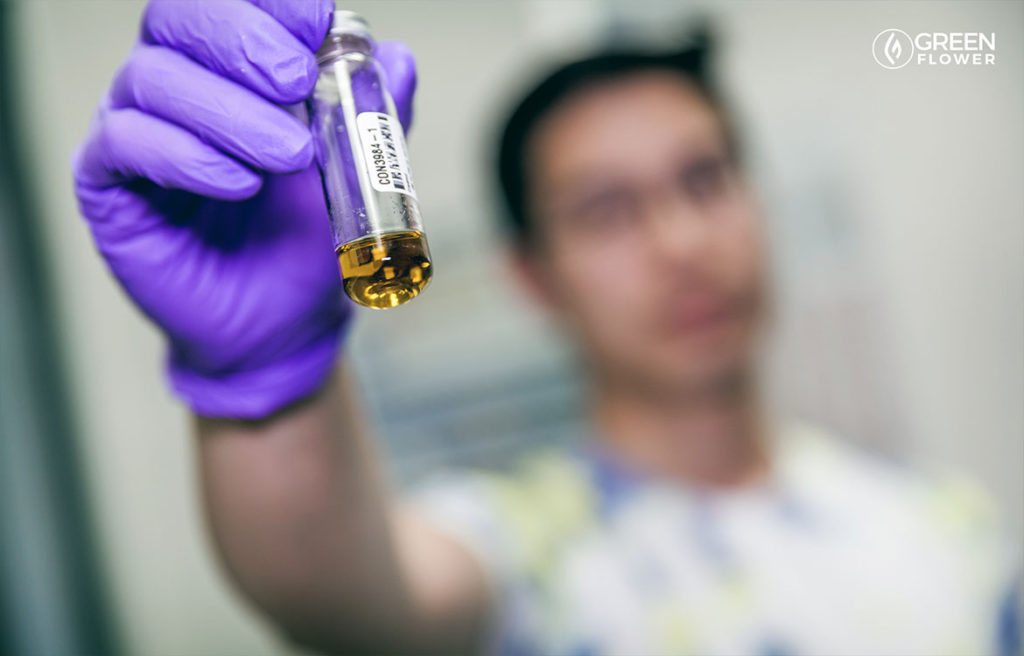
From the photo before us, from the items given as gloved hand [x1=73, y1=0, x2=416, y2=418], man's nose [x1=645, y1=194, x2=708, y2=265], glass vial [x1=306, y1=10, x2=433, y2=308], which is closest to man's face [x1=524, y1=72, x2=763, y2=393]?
man's nose [x1=645, y1=194, x2=708, y2=265]

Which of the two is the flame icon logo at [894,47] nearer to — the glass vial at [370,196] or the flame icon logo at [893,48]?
the flame icon logo at [893,48]

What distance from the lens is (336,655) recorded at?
2.61 ft

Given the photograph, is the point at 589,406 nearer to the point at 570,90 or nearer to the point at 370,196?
the point at 570,90

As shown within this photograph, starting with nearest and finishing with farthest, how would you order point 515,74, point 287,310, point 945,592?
point 287,310 → point 945,592 → point 515,74

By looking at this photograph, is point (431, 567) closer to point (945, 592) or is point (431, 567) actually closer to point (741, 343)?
point (741, 343)

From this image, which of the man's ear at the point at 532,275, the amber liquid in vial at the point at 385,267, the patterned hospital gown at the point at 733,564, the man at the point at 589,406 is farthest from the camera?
the man's ear at the point at 532,275

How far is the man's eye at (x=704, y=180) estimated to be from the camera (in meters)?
1.17

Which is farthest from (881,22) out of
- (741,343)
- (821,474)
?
(821,474)

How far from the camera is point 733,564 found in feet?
3.53

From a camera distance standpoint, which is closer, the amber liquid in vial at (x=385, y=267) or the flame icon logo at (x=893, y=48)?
the amber liquid in vial at (x=385, y=267)

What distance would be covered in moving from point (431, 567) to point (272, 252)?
443 mm

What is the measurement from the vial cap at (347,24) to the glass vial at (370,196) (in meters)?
0.05

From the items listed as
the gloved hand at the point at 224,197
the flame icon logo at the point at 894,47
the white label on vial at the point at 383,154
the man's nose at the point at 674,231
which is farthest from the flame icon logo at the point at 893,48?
the white label on vial at the point at 383,154

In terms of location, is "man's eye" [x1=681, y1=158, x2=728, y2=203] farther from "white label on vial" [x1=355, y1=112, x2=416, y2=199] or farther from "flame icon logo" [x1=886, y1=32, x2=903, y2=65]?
"white label on vial" [x1=355, y1=112, x2=416, y2=199]
